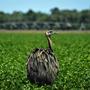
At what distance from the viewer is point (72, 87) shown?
1195 cm

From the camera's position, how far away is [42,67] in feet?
40.1

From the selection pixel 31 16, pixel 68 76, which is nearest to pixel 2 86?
pixel 68 76

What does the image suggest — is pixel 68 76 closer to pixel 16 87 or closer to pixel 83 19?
pixel 16 87

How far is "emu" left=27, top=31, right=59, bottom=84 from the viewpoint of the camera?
12.2m

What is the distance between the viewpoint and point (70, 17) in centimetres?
9519

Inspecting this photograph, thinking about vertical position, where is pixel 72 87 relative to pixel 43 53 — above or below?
below

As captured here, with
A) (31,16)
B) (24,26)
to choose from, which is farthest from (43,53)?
(31,16)

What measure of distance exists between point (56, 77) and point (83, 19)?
80037 mm

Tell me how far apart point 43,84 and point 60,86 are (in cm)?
63

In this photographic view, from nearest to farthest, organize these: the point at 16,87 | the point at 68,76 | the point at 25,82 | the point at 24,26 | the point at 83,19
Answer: the point at 16,87 < the point at 25,82 < the point at 68,76 < the point at 24,26 < the point at 83,19

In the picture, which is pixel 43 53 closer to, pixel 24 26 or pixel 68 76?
pixel 68 76

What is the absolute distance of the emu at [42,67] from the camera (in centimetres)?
1223

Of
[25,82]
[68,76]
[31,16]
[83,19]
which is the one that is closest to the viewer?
[25,82]

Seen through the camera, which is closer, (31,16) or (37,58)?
(37,58)
